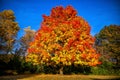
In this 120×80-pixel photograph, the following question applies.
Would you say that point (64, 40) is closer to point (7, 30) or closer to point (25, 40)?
point (7, 30)

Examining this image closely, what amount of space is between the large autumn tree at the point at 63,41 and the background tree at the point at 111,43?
24.4m

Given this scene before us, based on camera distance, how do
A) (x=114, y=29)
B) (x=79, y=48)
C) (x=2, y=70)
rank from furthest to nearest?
(x=114, y=29), (x=2, y=70), (x=79, y=48)

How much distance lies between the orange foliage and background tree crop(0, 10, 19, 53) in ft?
25.8

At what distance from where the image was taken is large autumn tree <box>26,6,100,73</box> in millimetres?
43531

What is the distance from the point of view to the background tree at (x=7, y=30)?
168 feet

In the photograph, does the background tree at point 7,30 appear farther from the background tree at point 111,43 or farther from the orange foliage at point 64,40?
the background tree at point 111,43

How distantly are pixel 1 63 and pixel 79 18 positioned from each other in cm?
2090

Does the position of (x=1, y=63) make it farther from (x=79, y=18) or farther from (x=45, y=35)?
(x=79, y=18)

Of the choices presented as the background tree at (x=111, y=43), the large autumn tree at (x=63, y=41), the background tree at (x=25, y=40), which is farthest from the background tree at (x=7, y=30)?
the background tree at (x=111, y=43)

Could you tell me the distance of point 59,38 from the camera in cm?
4403

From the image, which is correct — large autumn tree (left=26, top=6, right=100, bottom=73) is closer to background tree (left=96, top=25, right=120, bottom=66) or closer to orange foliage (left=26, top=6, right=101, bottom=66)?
orange foliage (left=26, top=6, right=101, bottom=66)

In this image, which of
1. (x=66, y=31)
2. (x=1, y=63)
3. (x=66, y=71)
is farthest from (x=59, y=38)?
(x=1, y=63)

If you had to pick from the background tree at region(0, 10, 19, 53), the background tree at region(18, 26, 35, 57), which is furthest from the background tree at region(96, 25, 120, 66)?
the background tree at region(0, 10, 19, 53)

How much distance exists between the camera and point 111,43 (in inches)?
2849
